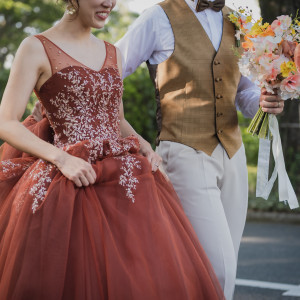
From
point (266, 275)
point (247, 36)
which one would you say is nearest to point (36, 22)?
point (266, 275)

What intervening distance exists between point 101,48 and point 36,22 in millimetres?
28868

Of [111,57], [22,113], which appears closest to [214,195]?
[111,57]

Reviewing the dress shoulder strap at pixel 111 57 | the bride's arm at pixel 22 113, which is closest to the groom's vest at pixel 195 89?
the dress shoulder strap at pixel 111 57

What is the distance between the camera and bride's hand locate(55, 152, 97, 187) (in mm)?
2955

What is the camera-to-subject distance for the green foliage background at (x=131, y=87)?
11.0 m

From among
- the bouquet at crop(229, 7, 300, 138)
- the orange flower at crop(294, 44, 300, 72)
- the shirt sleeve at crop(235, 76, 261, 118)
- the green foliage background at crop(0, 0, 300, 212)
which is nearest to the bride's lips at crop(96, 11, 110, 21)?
the green foliage background at crop(0, 0, 300, 212)

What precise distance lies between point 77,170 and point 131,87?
27.7ft

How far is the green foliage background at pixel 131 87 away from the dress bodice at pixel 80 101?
348 millimetres

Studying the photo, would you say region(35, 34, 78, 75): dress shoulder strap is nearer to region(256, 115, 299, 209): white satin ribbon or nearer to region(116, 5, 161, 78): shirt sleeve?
region(116, 5, 161, 78): shirt sleeve

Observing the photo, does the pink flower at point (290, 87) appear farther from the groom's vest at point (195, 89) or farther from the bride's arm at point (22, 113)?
the bride's arm at point (22, 113)

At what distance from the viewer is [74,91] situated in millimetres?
3250

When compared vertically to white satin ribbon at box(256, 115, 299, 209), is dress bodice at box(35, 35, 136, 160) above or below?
above

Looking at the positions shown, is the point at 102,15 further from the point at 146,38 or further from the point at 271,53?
the point at 271,53

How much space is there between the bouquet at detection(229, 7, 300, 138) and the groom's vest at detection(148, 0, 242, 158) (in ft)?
0.49
